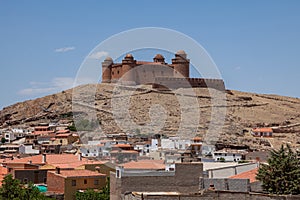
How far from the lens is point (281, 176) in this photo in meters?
17.0

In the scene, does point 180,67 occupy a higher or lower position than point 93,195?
higher

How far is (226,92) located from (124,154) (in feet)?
166

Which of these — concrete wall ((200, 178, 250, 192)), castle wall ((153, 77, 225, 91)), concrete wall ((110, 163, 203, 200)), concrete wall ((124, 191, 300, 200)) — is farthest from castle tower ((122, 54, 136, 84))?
concrete wall ((124, 191, 300, 200))

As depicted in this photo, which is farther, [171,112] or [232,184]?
[171,112]

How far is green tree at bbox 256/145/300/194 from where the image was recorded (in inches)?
659

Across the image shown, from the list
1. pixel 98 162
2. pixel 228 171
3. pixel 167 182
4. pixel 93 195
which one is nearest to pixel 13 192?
pixel 93 195

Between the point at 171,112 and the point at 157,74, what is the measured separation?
6368 mm

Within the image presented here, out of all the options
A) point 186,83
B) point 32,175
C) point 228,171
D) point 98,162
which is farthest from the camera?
point 186,83

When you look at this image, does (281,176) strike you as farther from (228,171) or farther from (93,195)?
(93,195)

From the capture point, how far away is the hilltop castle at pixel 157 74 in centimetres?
7862

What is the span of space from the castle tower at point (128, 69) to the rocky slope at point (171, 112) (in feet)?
5.82

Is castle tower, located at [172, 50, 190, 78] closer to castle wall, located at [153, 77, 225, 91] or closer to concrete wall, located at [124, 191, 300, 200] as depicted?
castle wall, located at [153, 77, 225, 91]

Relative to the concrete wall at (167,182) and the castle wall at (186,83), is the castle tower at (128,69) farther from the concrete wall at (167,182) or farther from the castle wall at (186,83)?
the concrete wall at (167,182)

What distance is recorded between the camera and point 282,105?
305 ft
